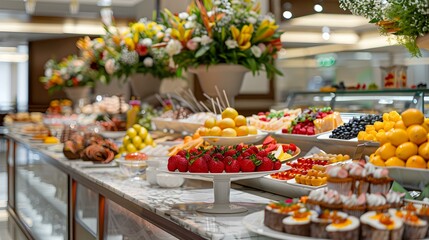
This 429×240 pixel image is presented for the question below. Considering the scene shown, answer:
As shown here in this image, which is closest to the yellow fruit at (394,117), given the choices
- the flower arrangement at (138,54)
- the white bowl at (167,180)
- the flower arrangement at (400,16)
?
the flower arrangement at (400,16)

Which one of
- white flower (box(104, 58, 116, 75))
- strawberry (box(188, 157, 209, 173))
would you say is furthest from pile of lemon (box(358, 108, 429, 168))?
white flower (box(104, 58, 116, 75))

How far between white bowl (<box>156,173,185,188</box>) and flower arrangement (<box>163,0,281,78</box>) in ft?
4.20

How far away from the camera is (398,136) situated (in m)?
2.19

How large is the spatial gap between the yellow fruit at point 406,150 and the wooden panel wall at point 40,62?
56.4ft

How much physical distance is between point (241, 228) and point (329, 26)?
6.03 metres

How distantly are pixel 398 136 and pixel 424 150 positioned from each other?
114mm

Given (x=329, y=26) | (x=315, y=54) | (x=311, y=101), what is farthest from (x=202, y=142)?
(x=315, y=54)

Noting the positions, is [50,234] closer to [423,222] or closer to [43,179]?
[43,179]

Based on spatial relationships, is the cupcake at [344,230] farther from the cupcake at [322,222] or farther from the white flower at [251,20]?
the white flower at [251,20]

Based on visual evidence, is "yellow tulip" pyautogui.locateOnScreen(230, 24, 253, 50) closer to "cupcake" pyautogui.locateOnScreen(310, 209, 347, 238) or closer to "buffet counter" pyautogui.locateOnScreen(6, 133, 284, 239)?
"buffet counter" pyautogui.locateOnScreen(6, 133, 284, 239)

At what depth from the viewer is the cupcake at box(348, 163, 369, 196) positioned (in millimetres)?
1871

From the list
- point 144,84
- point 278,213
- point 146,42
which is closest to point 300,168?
point 278,213

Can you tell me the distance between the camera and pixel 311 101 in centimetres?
509

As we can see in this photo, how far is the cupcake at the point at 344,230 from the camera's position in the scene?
5.49 ft
